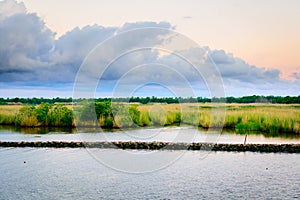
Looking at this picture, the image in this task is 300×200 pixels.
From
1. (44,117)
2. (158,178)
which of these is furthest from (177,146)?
(44,117)

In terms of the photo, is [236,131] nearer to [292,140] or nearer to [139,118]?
[292,140]

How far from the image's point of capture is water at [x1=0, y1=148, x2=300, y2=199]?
997 centimetres

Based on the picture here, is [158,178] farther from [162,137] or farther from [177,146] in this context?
[162,137]

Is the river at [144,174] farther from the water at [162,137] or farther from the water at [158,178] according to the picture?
the water at [162,137]

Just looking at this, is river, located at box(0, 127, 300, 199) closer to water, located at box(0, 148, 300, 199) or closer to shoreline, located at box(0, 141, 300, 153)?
water, located at box(0, 148, 300, 199)

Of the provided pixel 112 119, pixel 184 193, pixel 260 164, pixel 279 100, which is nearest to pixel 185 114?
pixel 112 119

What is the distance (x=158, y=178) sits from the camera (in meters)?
11.8

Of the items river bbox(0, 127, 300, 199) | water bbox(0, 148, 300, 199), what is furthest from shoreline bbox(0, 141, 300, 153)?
water bbox(0, 148, 300, 199)

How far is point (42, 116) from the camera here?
94.3 ft

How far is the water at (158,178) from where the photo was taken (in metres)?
9.97

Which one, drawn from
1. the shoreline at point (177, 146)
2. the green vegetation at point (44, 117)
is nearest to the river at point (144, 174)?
the shoreline at point (177, 146)

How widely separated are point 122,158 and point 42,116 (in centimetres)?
1548

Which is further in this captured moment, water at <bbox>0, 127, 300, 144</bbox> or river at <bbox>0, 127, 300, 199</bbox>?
water at <bbox>0, 127, 300, 144</bbox>

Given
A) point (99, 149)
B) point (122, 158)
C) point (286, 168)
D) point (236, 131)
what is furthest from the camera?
point (236, 131)
